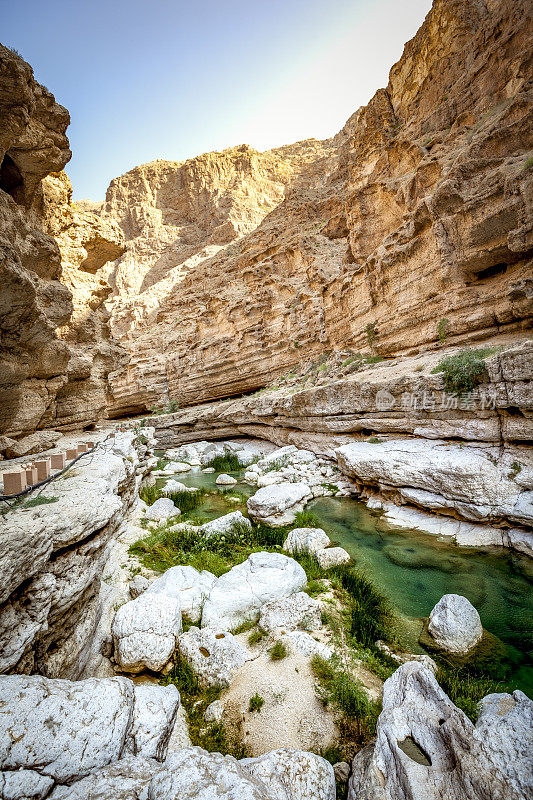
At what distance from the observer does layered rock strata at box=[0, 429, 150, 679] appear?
246 cm

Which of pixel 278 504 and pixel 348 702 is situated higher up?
pixel 348 702

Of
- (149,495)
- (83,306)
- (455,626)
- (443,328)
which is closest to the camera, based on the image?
(455,626)

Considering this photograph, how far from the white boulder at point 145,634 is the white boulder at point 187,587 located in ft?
1.68

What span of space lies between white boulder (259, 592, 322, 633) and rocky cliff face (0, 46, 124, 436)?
6328mm

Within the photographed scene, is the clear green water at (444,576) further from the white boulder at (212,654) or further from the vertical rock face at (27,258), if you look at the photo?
the vertical rock face at (27,258)

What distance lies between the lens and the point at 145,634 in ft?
11.7

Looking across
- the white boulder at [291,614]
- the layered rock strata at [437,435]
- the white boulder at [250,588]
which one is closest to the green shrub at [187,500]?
the white boulder at [250,588]

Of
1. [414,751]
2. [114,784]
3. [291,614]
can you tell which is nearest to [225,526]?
[291,614]

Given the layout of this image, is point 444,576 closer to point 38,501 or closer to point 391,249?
point 38,501

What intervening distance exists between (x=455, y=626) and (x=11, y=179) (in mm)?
11016

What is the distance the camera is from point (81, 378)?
396 inches

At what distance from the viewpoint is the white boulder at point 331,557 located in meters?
5.84

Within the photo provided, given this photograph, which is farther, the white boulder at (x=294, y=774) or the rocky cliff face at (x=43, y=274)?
the rocky cliff face at (x=43, y=274)

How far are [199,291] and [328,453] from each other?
80.7 feet
